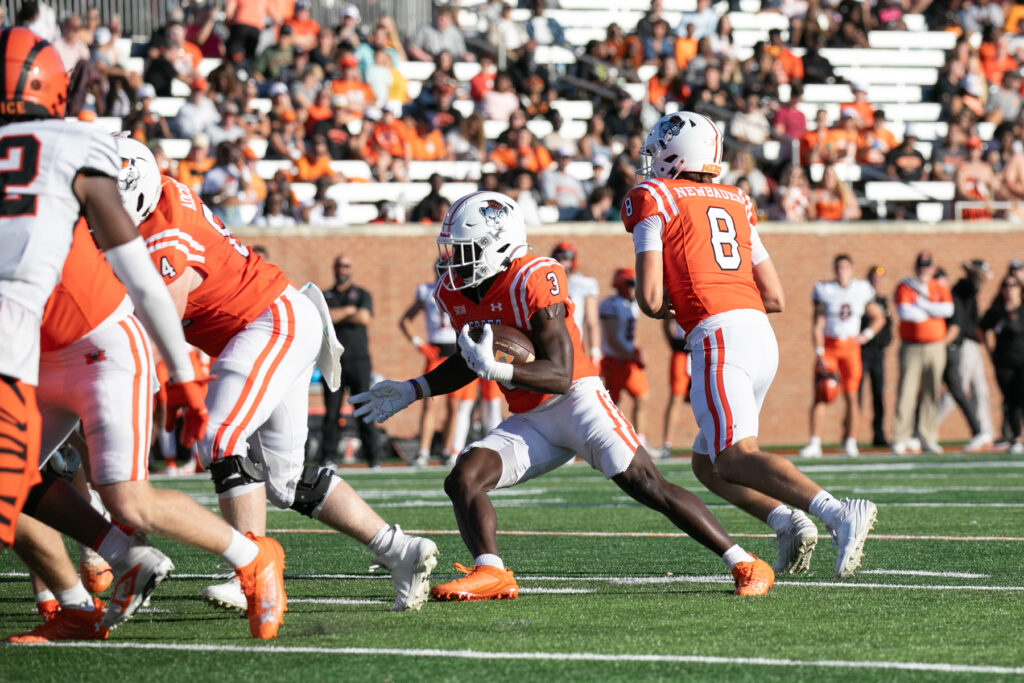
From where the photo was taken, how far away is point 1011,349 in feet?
49.6

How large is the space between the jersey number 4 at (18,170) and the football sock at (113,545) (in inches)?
44.7

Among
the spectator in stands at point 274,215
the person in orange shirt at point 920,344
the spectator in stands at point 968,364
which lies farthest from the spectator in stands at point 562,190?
the spectator in stands at point 968,364

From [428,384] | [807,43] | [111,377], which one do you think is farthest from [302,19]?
[111,377]

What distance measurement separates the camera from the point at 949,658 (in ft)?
13.4

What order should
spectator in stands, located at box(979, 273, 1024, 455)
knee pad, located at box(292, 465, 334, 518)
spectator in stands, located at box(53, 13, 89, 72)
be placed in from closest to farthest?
knee pad, located at box(292, 465, 334, 518)
spectator in stands, located at box(979, 273, 1024, 455)
spectator in stands, located at box(53, 13, 89, 72)

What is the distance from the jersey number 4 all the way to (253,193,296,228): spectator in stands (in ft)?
39.8

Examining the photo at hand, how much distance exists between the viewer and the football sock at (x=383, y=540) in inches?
203

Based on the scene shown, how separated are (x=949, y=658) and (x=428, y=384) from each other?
2392 mm

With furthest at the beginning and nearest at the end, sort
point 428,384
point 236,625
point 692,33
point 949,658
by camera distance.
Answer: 1. point 692,33
2. point 428,384
3. point 236,625
4. point 949,658

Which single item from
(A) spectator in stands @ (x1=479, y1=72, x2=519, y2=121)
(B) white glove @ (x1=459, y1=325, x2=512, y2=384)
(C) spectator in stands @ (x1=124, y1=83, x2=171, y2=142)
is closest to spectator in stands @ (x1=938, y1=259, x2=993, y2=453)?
(A) spectator in stands @ (x1=479, y1=72, x2=519, y2=121)

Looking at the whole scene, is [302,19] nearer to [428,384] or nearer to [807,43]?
[807,43]

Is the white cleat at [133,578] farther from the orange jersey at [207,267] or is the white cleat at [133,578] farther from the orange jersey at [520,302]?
the orange jersey at [520,302]

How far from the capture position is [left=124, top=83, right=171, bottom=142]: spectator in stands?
52.2 ft

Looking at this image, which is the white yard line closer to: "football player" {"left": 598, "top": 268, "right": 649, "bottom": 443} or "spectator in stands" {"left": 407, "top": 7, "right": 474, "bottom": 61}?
"football player" {"left": 598, "top": 268, "right": 649, "bottom": 443}
